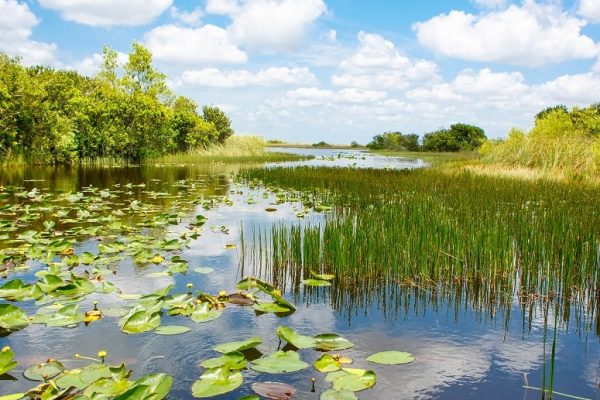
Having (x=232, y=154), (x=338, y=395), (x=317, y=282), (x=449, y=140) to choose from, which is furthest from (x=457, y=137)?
(x=338, y=395)

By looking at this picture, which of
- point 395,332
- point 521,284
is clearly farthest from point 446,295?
point 395,332

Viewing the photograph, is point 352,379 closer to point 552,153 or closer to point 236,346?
point 236,346

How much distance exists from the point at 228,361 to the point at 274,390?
446 millimetres

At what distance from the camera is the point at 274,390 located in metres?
2.87

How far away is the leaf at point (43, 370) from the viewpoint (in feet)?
9.89

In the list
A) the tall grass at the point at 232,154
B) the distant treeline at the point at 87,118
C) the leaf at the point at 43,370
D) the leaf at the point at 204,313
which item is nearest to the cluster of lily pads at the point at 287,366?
the leaf at the point at 204,313

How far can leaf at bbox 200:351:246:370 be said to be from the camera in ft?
10.2

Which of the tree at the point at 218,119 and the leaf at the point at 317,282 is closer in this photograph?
the leaf at the point at 317,282

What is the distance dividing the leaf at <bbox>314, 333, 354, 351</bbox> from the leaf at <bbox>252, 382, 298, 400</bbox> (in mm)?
605

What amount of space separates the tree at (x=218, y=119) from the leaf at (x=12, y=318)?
3442 cm

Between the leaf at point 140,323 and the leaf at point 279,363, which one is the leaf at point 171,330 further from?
the leaf at point 279,363

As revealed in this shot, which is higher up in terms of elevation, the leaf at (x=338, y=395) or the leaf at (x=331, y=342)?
the leaf at (x=331, y=342)

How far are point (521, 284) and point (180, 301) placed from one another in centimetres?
338

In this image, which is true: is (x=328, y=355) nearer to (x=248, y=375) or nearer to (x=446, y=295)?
(x=248, y=375)
